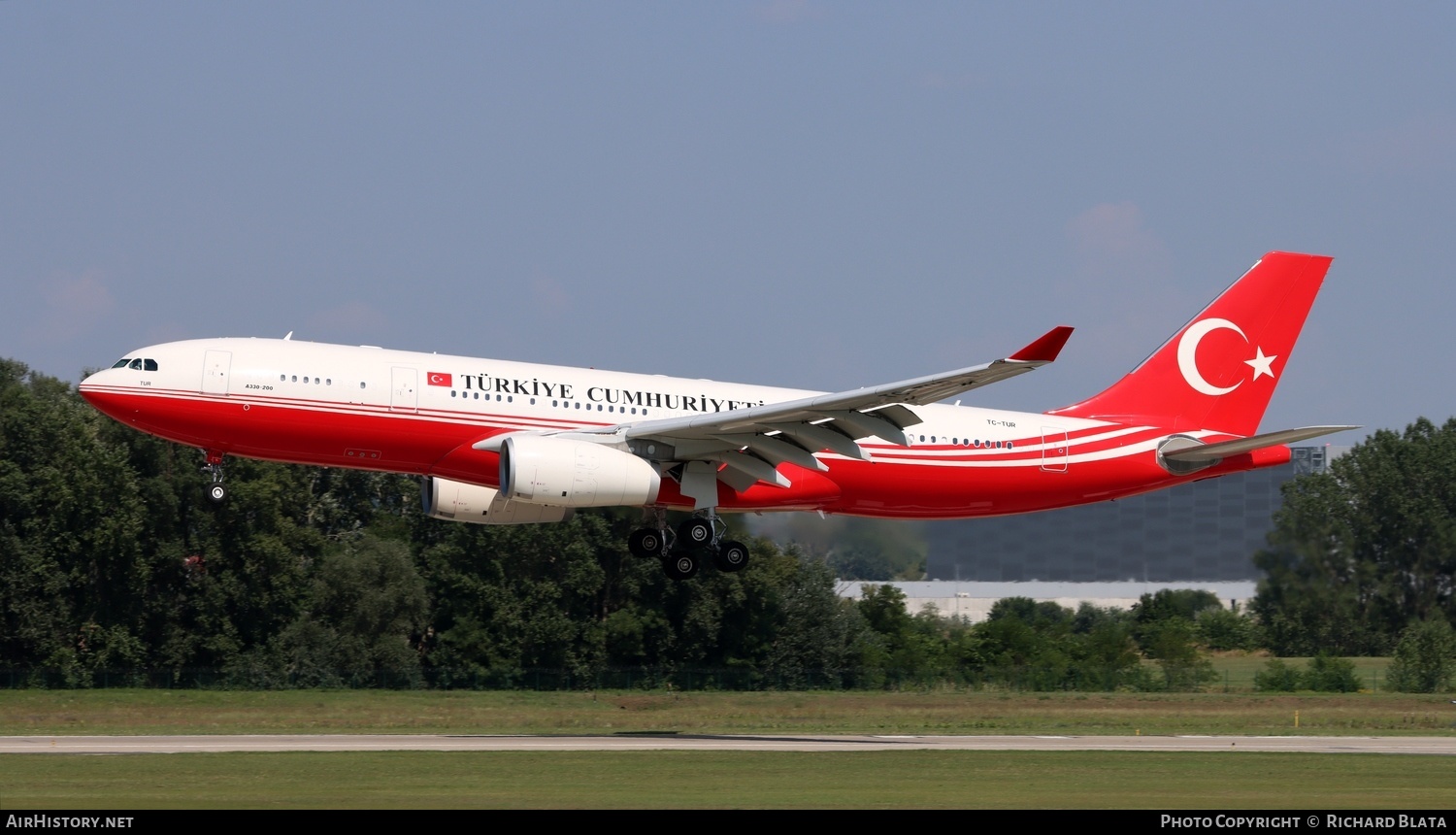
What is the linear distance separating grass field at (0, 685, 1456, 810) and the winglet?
294 inches

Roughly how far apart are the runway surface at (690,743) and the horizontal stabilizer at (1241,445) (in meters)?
6.65

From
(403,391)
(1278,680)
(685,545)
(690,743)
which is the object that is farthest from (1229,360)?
(1278,680)

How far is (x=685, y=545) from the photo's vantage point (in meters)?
A: 37.9

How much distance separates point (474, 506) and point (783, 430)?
7370 mm

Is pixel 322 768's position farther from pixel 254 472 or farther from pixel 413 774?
pixel 254 472

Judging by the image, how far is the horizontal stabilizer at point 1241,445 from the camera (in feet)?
117

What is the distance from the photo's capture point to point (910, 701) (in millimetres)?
53062

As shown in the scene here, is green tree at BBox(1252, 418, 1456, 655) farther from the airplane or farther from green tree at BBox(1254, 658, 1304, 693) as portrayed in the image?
the airplane

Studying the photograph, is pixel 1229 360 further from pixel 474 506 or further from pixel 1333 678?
pixel 1333 678

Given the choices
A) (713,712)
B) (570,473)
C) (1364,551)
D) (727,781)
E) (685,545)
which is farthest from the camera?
(1364,551)

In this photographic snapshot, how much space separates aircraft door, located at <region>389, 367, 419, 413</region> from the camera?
34625 millimetres

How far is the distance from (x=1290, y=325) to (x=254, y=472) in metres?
42.9

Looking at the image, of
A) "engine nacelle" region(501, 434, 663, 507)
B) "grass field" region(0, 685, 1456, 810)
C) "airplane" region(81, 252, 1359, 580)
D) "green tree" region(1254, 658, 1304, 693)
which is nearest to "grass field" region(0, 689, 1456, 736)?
"grass field" region(0, 685, 1456, 810)

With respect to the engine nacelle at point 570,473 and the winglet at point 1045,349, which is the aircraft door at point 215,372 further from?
the winglet at point 1045,349
